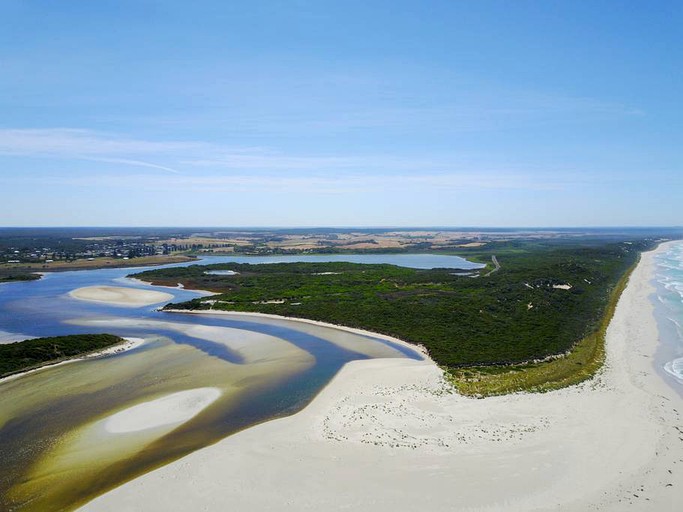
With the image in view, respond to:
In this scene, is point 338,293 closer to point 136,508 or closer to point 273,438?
point 273,438

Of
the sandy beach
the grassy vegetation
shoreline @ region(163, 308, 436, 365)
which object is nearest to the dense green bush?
shoreline @ region(163, 308, 436, 365)

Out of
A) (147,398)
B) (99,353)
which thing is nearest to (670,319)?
(147,398)

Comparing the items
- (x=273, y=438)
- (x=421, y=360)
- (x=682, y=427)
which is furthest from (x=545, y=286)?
(x=273, y=438)

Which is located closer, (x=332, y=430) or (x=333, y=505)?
(x=333, y=505)

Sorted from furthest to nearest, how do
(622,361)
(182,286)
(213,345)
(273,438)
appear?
(182,286), (213,345), (622,361), (273,438)

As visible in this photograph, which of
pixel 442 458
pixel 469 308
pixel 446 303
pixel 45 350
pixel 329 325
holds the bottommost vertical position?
pixel 442 458

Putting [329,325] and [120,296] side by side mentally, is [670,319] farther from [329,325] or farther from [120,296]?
[120,296]

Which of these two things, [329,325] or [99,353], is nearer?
[99,353]
